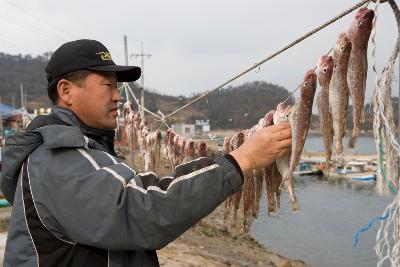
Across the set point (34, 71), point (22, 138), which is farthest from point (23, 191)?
point (34, 71)

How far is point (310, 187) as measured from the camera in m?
42.5

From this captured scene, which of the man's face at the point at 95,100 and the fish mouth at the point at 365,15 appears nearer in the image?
the fish mouth at the point at 365,15

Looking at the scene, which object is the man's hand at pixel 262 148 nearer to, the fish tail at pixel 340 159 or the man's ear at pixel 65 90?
the fish tail at pixel 340 159

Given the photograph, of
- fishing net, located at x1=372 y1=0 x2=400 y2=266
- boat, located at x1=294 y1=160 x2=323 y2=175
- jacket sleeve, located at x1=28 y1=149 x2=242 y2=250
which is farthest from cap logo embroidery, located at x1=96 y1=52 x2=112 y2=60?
boat, located at x1=294 y1=160 x2=323 y2=175

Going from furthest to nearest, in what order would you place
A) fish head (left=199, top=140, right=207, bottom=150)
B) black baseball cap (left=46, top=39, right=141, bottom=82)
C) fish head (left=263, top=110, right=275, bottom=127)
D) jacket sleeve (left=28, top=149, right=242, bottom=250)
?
fish head (left=199, top=140, right=207, bottom=150) → fish head (left=263, top=110, right=275, bottom=127) → black baseball cap (left=46, top=39, right=141, bottom=82) → jacket sleeve (left=28, top=149, right=242, bottom=250)

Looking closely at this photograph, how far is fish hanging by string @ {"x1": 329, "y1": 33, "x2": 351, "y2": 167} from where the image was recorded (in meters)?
2.37

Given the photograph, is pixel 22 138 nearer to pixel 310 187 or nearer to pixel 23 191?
pixel 23 191

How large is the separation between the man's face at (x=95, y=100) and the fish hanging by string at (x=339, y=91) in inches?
50.2

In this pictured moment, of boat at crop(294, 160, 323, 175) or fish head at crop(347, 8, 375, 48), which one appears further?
boat at crop(294, 160, 323, 175)

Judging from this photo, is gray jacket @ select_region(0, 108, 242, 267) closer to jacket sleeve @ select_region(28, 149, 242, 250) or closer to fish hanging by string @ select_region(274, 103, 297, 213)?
jacket sleeve @ select_region(28, 149, 242, 250)

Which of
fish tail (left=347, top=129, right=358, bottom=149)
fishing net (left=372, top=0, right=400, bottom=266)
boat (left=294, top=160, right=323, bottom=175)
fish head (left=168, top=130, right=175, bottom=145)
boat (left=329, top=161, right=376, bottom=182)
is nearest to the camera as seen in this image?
fishing net (left=372, top=0, right=400, bottom=266)

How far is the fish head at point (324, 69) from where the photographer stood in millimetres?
2430

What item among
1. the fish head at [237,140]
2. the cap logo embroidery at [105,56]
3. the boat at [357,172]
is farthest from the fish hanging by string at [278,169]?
the boat at [357,172]

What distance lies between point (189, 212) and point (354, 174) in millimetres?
50540
